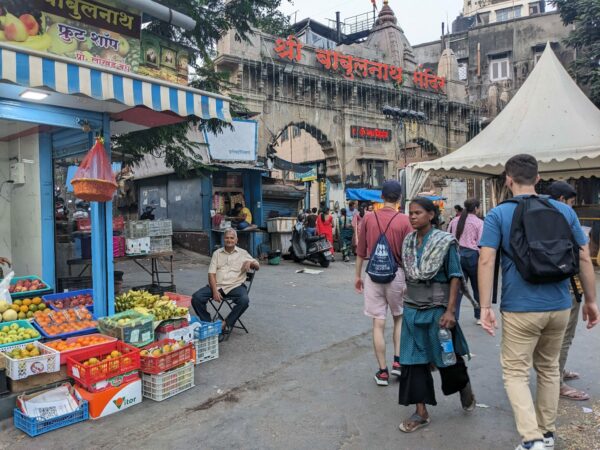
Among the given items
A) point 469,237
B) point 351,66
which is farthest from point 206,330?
point 351,66

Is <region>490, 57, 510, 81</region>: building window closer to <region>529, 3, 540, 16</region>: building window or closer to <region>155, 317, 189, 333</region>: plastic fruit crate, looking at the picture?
<region>529, 3, 540, 16</region>: building window

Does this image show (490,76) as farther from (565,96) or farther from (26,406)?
(26,406)

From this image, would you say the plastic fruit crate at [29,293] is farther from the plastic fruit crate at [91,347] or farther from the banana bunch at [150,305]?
the plastic fruit crate at [91,347]

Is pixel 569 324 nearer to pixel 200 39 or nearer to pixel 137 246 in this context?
pixel 137 246

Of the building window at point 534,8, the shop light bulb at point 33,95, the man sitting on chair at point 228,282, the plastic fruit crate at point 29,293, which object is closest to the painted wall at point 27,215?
the plastic fruit crate at point 29,293

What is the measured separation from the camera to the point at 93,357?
400cm

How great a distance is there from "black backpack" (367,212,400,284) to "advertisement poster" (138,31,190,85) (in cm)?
322

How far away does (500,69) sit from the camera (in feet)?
92.8

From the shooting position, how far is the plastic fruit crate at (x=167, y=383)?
12.8 feet

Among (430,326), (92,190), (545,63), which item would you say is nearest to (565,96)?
(545,63)

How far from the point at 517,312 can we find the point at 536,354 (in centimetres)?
42

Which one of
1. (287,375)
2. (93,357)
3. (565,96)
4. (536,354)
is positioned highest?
(565,96)

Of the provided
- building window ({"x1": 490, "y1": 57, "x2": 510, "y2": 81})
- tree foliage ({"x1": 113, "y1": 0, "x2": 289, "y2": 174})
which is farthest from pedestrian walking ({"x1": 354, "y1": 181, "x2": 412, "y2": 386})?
building window ({"x1": 490, "y1": 57, "x2": 510, "y2": 81})

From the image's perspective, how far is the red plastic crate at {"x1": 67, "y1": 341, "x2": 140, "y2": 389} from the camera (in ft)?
11.9
